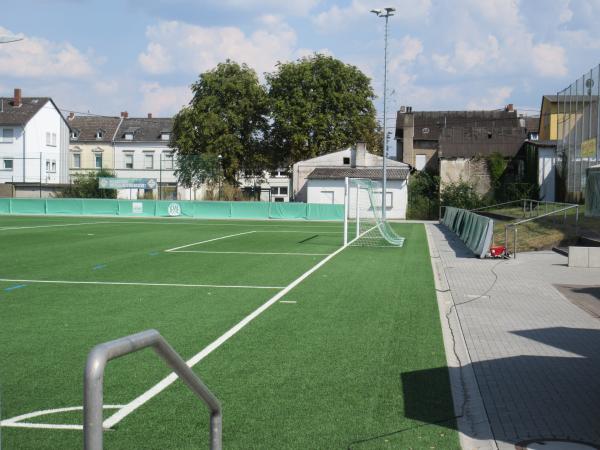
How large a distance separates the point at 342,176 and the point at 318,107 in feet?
31.6

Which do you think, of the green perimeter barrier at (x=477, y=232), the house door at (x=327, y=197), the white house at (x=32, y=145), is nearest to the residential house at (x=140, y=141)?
the white house at (x=32, y=145)

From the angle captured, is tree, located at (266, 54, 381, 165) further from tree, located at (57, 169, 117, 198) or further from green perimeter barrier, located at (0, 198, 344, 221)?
tree, located at (57, 169, 117, 198)

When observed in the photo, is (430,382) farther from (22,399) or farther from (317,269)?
(317,269)

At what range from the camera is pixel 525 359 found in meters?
8.12

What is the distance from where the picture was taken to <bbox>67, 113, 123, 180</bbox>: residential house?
3228 inches

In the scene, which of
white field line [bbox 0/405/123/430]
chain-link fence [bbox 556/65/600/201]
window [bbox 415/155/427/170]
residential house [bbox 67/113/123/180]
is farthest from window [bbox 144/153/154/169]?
white field line [bbox 0/405/123/430]

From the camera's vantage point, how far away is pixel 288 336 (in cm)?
930

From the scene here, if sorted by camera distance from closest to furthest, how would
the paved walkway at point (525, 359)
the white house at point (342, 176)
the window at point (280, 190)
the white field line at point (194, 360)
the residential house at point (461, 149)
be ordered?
the paved walkway at point (525, 359) < the white field line at point (194, 360) < the white house at point (342, 176) < the residential house at point (461, 149) < the window at point (280, 190)

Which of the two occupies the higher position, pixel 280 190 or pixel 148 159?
pixel 148 159

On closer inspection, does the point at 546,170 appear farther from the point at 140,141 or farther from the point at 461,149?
the point at 140,141

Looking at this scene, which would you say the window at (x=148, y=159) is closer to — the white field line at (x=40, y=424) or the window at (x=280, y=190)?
the window at (x=280, y=190)

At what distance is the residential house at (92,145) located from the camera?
82.0m

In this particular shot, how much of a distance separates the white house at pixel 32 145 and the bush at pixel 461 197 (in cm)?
3313

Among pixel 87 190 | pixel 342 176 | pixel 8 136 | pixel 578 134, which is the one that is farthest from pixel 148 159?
pixel 578 134
